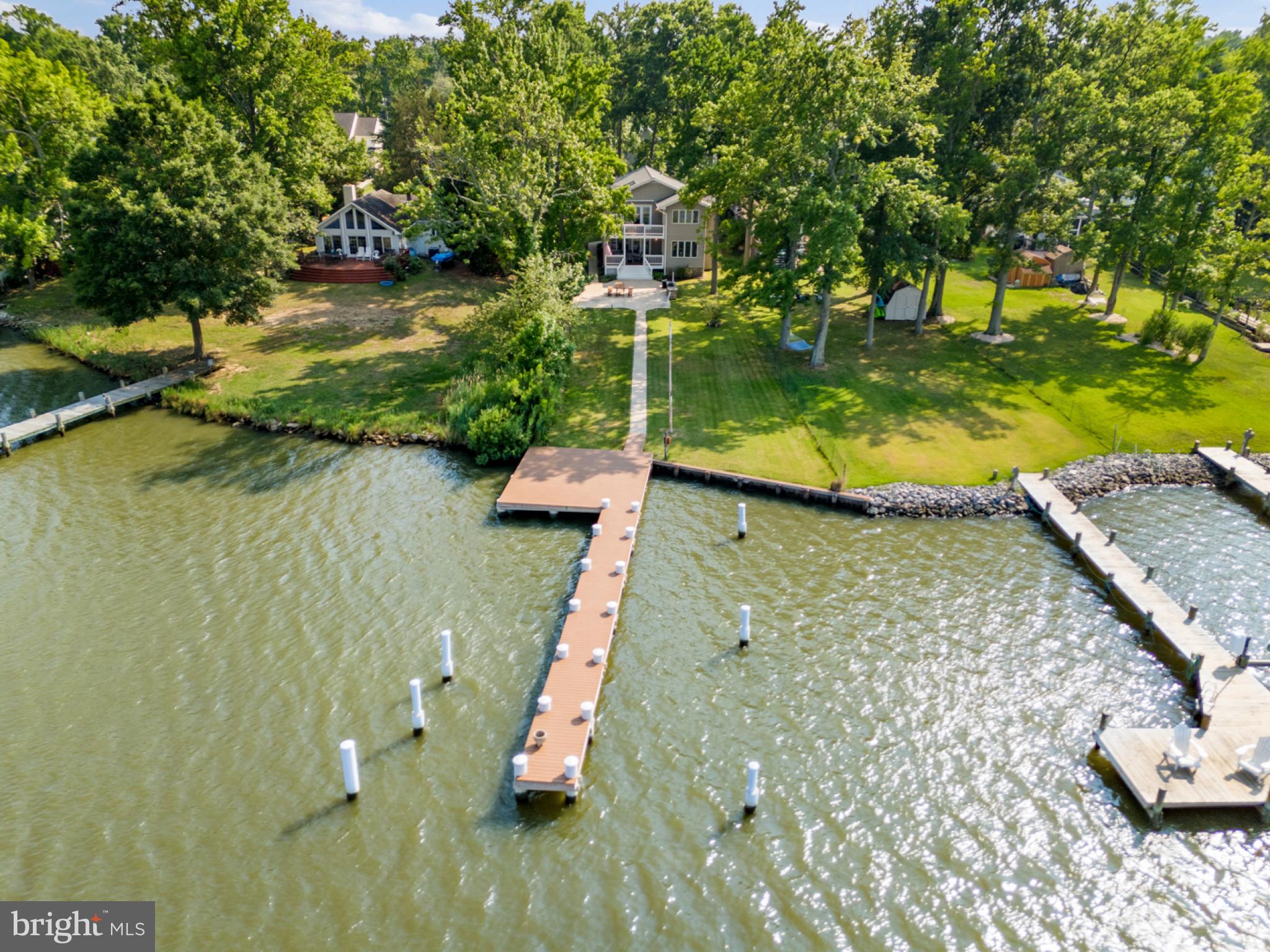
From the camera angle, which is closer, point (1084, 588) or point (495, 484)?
point (1084, 588)

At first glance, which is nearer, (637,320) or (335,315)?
(637,320)

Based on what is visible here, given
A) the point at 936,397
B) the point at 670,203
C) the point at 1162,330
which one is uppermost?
the point at 670,203

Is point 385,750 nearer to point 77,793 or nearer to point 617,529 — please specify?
point 77,793

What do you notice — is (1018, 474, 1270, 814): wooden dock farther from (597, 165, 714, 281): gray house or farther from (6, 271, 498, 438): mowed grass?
(597, 165, 714, 281): gray house

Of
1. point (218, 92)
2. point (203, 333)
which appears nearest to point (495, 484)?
point (203, 333)

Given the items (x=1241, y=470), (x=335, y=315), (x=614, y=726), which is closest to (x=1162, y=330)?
(x=1241, y=470)

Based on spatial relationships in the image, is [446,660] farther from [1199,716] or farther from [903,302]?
[903,302]

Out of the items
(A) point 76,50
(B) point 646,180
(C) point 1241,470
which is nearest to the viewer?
(C) point 1241,470

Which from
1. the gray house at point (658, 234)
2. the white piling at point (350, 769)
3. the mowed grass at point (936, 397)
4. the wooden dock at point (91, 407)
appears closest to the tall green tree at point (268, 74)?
the wooden dock at point (91, 407)
